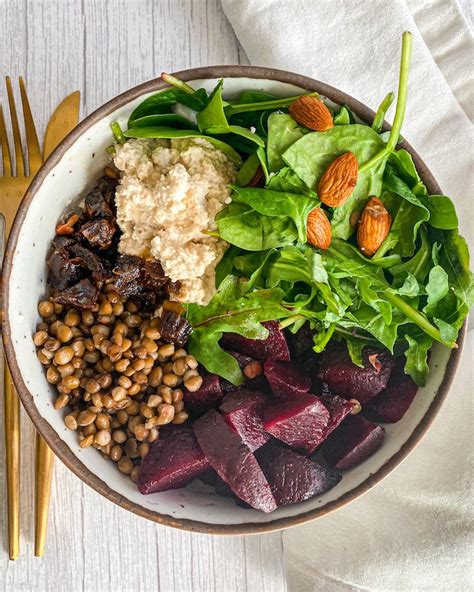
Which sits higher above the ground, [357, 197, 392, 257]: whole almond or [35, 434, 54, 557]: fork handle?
[357, 197, 392, 257]: whole almond

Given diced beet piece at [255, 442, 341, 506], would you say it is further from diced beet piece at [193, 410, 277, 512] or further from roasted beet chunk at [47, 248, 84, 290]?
roasted beet chunk at [47, 248, 84, 290]

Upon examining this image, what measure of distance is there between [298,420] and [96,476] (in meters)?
0.52

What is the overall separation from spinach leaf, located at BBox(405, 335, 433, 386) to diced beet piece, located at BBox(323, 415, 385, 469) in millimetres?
169

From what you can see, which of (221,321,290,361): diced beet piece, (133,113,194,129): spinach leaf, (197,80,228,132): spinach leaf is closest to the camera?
(197,80,228,132): spinach leaf

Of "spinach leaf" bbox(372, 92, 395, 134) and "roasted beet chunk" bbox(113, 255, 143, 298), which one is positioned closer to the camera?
"spinach leaf" bbox(372, 92, 395, 134)

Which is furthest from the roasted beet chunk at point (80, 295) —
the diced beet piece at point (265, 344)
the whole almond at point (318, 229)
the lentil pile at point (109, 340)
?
the whole almond at point (318, 229)

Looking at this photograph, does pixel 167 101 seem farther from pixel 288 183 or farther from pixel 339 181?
pixel 339 181

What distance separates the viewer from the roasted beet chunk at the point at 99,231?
1747mm

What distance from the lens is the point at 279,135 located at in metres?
1.65

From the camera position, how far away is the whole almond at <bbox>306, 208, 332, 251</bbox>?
5.40ft

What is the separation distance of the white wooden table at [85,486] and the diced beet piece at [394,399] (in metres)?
0.54

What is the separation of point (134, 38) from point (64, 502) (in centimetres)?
139

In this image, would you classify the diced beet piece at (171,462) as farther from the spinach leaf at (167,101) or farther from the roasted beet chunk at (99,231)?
the spinach leaf at (167,101)

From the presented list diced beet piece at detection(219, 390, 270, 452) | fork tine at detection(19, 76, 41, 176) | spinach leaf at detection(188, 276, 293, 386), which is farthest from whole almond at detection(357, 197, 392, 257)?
fork tine at detection(19, 76, 41, 176)
